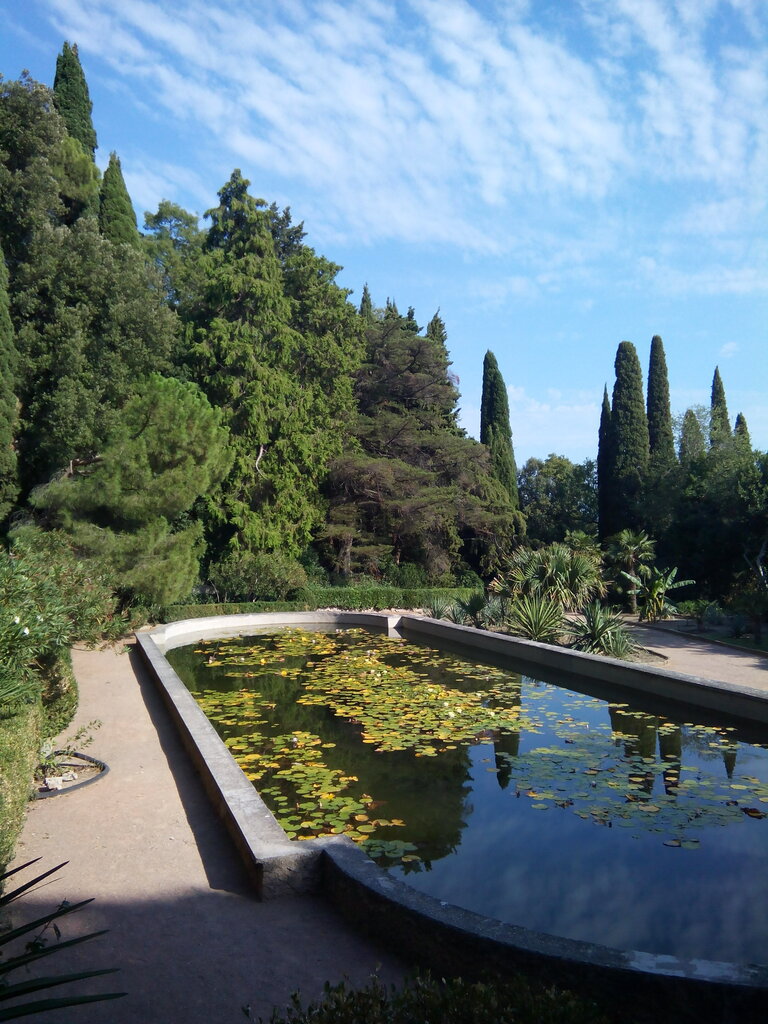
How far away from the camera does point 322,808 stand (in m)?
5.53

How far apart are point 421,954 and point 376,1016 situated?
1194 millimetres

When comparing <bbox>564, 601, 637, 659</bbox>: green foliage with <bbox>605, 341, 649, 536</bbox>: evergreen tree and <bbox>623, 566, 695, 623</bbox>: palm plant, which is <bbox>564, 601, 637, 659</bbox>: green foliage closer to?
<bbox>623, 566, 695, 623</bbox>: palm plant

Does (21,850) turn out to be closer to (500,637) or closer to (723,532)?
(500,637)

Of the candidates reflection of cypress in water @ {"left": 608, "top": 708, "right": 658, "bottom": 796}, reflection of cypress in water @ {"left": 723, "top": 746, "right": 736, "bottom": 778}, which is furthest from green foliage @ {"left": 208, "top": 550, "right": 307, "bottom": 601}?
reflection of cypress in water @ {"left": 723, "top": 746, "right": 736, "bottom": 778}

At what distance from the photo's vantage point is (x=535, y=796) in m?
5.89

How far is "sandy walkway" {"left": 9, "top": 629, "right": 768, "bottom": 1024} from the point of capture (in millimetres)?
3045

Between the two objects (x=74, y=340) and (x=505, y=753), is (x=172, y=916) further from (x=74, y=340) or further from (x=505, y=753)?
(x=74, y=340)

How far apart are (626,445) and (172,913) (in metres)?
29.4

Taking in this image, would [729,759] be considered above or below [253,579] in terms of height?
below

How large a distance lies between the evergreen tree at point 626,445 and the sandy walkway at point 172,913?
2610 centimetres

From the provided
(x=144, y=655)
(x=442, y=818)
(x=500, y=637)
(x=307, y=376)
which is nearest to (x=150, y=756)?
(x=442, y=818)

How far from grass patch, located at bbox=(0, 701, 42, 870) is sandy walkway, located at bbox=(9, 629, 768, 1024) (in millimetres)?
345

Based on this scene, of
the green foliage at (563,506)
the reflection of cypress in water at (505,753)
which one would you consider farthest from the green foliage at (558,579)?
the green foliage at (563,506)

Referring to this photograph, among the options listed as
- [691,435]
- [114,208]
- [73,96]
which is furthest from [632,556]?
[73,96]
